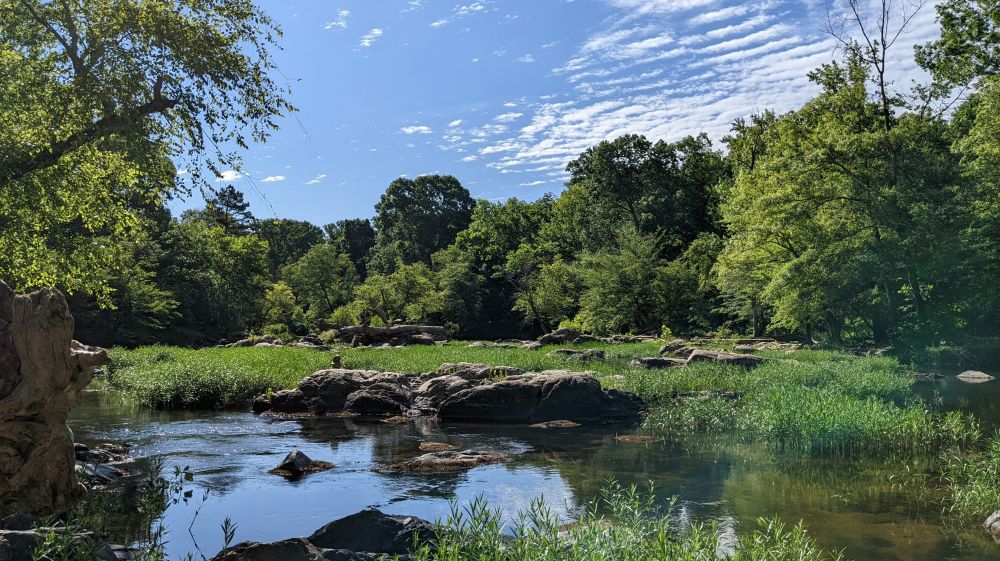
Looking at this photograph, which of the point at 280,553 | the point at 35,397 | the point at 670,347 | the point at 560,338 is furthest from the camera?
the point at 560,338

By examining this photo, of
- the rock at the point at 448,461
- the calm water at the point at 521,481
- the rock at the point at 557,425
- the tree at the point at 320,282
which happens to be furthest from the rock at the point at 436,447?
the tree at the point at 320,282

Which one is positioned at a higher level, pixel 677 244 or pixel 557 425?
pixel 677 244

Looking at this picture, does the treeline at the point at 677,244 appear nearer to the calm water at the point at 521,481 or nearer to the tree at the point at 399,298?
the tree at the point at 399,298

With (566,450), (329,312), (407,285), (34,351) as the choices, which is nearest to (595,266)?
(407,285)

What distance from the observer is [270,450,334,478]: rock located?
557 inches

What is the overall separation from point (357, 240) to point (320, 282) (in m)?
28.3

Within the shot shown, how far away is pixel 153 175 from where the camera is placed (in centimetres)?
1503

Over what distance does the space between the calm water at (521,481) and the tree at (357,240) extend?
8640cm

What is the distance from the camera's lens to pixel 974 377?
28.1 meters

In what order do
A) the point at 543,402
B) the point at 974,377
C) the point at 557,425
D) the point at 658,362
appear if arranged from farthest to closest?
the point at 658,362 < the point at 974,377 < the point at 543,402 < the point at 557,425

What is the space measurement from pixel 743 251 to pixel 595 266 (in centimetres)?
1921

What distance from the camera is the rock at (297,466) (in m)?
14.1

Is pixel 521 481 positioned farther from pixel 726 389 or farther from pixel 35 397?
pixel 726 389

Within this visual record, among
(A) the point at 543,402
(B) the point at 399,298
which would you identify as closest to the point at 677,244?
(B) the point at 399,298
